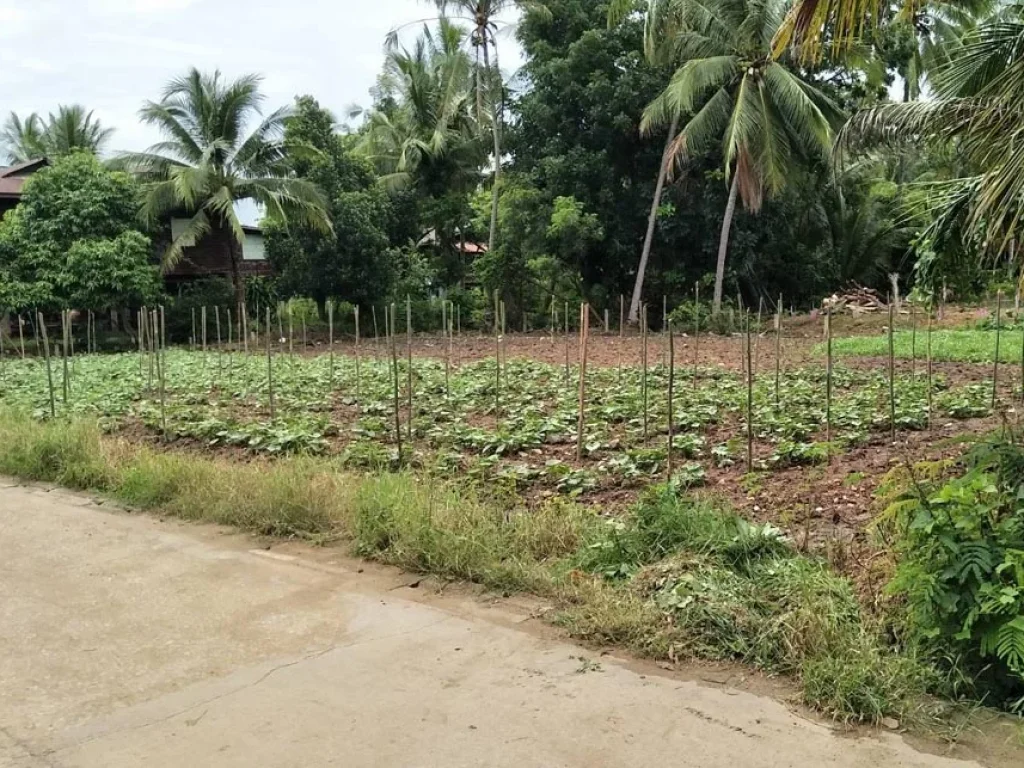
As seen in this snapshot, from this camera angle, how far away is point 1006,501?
11.9ft

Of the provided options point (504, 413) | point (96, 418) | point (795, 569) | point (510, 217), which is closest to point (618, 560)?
point (795, 569)

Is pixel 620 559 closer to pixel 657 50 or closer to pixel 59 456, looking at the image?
pixel 59 456

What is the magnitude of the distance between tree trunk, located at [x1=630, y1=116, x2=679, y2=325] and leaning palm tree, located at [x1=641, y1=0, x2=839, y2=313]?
891 millimetres

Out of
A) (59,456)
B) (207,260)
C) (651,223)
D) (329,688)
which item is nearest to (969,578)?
(329,688)

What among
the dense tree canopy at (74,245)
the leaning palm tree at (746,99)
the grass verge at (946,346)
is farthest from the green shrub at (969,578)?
the dense tree canopy at (74,245)

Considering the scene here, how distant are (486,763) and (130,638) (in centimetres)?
208

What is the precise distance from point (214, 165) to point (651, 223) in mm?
11640

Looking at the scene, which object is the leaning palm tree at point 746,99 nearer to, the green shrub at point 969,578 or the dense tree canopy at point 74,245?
the dense tree canopy at point 74,245

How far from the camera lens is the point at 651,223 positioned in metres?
21.9

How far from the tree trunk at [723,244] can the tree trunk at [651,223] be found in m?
1.67

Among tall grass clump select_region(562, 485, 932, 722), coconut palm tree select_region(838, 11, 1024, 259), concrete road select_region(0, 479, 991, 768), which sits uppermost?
coconut palm tree select_region(838, 11, 1024, 259)

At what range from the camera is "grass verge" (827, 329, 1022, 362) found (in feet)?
42.1

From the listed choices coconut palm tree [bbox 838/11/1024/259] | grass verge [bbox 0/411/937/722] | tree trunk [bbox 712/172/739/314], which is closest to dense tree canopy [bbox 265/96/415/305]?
tree trunk [bbox 712/172/739/314]

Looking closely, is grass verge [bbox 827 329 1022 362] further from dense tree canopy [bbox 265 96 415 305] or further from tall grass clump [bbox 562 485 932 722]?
dense tree canopy [bbox 265 96 415 305]
